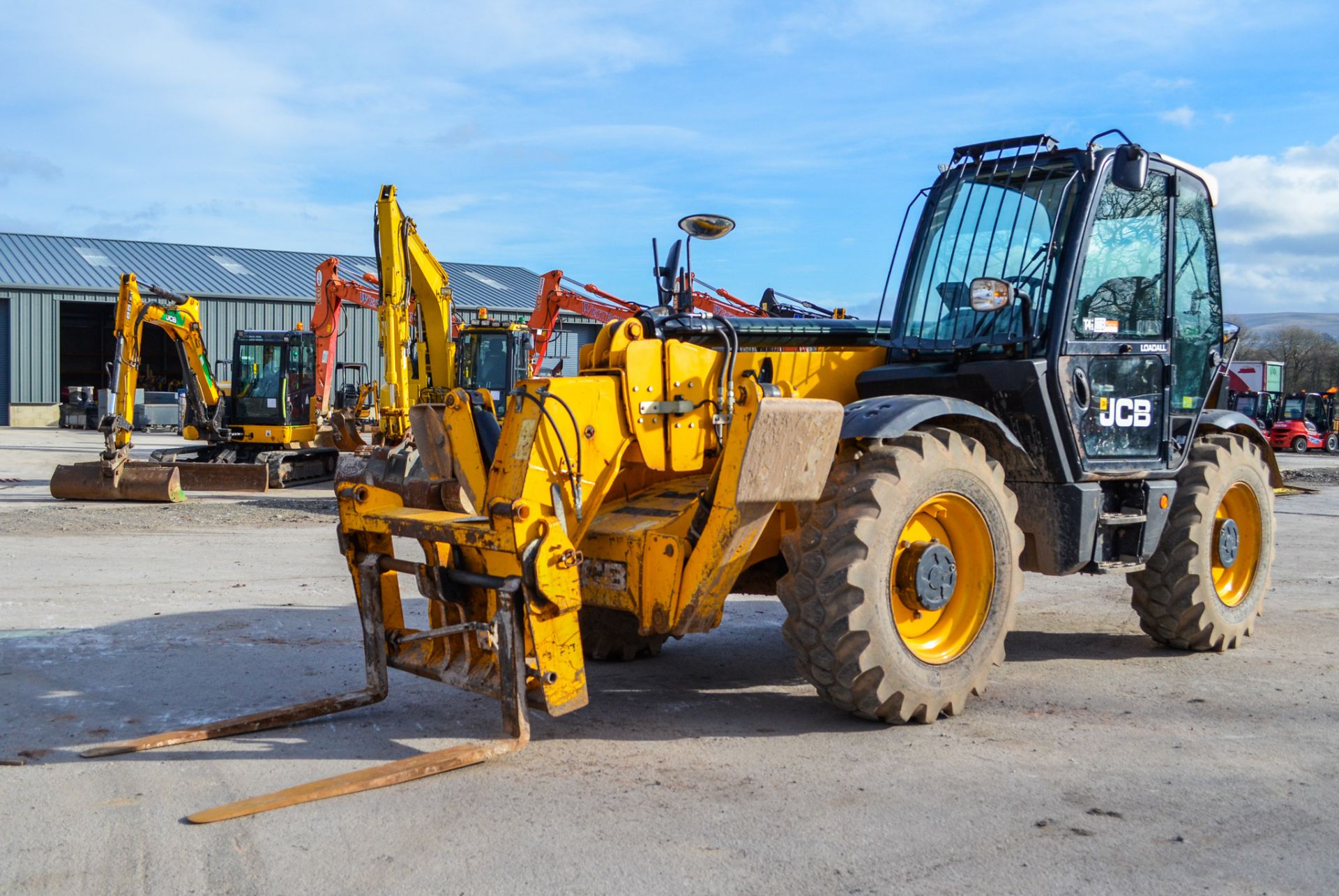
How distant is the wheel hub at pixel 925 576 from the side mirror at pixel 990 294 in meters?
1.31

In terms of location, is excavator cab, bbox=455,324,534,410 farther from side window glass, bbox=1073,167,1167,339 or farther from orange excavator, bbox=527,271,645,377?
side window glass, bbox=1073,167,1167,339

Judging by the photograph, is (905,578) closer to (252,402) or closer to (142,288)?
(252,402)

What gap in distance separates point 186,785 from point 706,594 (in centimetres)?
216

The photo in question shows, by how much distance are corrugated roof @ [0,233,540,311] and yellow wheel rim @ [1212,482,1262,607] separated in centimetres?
3786

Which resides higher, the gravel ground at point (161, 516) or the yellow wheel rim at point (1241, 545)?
the yellow wheel rim at point (1241, 545)

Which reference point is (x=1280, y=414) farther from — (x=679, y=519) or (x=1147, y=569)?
(x=679, y=519)

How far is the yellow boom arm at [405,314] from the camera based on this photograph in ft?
57.7

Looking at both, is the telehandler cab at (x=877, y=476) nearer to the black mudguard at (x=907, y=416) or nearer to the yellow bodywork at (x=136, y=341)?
the black mudguard at (x=907, y=416)

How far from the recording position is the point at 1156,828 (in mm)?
4109

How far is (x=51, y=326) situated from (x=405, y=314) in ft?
96.3

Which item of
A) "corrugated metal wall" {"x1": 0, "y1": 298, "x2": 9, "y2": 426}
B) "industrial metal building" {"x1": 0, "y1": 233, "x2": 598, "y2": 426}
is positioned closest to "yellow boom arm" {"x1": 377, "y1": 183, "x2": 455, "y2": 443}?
"industrial metal building" {"x1": 0, "y1": 233, "x2": 598, "y2": 426}

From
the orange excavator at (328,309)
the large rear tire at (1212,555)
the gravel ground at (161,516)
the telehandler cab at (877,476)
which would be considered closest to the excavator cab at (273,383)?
the orange excavator at (328,309)

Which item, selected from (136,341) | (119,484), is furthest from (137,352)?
(119,484)

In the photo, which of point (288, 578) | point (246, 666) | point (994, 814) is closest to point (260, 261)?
point (288, 578)
